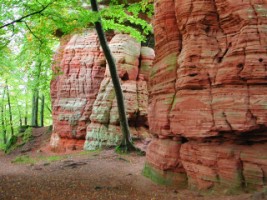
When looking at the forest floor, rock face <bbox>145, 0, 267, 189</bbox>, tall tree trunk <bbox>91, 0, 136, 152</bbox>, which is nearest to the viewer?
rock face <bbox>145, 0, 267, 189</bbox>

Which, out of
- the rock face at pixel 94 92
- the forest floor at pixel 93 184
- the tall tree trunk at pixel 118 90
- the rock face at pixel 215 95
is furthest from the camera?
the rock face at pixel 94 92

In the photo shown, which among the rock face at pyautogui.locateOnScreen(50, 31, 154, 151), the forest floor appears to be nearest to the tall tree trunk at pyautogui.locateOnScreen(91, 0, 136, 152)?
the forest floor

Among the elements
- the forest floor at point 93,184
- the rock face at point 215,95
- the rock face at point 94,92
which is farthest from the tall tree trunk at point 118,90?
the rock face at point 215,95

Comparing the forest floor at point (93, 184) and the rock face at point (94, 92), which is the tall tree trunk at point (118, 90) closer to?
the forest floor at point (93, 184)

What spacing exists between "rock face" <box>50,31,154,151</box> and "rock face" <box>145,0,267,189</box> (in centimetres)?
900

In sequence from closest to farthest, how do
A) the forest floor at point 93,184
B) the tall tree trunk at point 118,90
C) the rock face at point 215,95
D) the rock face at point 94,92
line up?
the rock face at point 215,95 → the forest floor at point 93,184 → the tall tree trunk at point 118,90 → the rock face at point 94,92

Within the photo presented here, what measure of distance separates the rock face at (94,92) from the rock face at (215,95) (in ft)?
29.5

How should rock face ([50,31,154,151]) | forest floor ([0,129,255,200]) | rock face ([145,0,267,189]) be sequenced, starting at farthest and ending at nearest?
rock face ([50,31,154,151]), forest floor ([0,129,255,200]), rock face ([145,0,267,189])

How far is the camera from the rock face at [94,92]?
18391 millimetres

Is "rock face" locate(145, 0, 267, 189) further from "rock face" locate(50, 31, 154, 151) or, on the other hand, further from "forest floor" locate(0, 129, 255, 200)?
"rock face" locate(50, 31, 154, 151)

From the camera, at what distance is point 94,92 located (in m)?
20.3

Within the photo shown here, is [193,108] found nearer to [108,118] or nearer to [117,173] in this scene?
[117,173]

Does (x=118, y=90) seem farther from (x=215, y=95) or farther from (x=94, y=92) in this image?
(x=215, y=95)

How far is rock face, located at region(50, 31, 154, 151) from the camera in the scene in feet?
60.3
